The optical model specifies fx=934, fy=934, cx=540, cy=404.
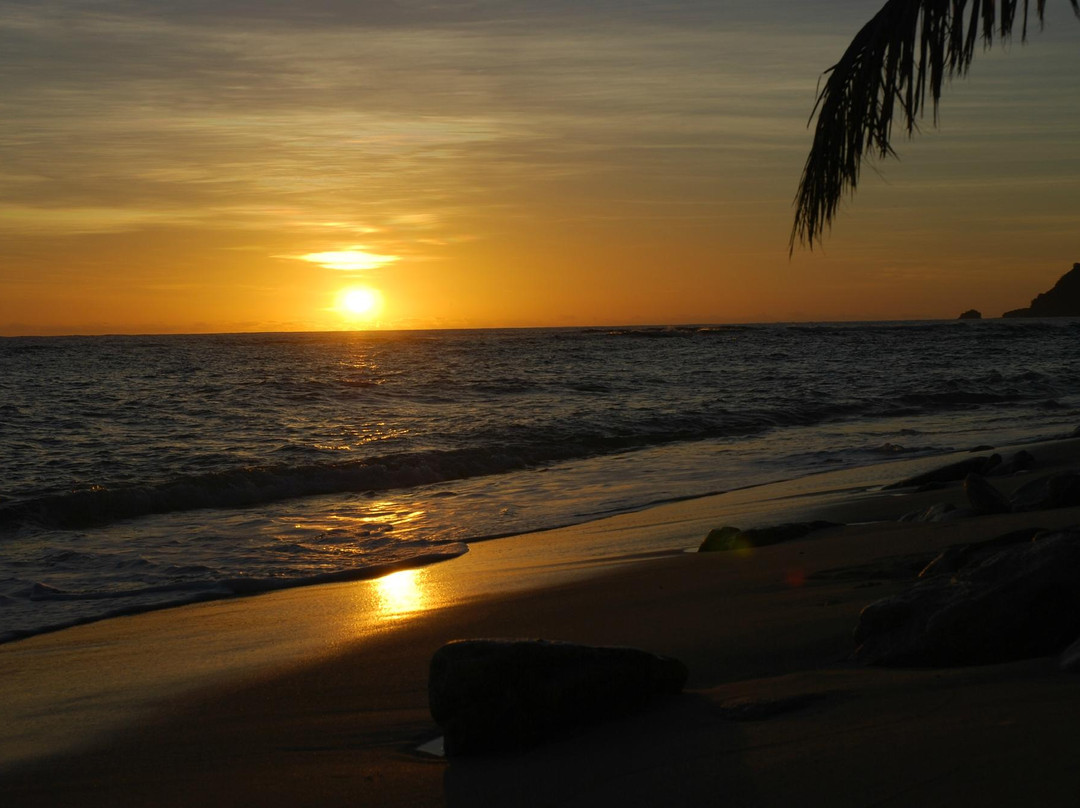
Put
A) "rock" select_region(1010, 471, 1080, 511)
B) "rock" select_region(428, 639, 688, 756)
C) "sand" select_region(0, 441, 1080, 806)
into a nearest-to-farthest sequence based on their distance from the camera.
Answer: "sand" select_region(0, 441, 1080, 806)
"rock" select_region(428, 639, 688, 756)
"rock" select_region(1010, 471, 1080, 511)

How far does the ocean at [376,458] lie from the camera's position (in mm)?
7973

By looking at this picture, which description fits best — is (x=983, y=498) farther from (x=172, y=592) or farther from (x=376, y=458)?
(x=376, y=458)

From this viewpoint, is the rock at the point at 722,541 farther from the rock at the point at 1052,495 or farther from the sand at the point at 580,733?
the rock at the point at 1052,495

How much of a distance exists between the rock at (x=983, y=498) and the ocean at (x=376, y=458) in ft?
12.8

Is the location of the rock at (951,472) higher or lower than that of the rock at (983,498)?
lower

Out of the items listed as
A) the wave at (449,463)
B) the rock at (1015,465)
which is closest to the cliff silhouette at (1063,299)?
the wave at (449,463)

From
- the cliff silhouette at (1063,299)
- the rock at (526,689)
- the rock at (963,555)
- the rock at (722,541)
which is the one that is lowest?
the rock at (722,541)

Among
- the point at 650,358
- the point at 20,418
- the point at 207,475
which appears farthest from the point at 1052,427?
the point at 650,358

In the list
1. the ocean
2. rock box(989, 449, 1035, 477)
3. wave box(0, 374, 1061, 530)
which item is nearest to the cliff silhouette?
the ocean

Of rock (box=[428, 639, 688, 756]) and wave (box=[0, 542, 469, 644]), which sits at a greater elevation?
rock (box=[428, 639, 688, 756])

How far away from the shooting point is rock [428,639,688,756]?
312 cm

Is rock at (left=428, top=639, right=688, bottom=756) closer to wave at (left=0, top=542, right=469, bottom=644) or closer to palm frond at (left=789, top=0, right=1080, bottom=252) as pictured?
palm frond at (left=789, top=0, right=1080, bottom=252)

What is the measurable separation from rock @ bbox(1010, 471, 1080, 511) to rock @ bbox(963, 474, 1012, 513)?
174 millimetres

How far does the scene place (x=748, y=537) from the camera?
6734 mm
